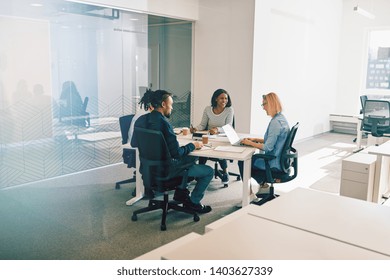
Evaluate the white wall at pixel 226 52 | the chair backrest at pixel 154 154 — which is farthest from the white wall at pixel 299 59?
the chair backrest at pixel 154 154

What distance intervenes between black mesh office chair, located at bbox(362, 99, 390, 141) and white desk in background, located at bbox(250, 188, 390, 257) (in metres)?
5.22

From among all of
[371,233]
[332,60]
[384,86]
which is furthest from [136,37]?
[384,86]

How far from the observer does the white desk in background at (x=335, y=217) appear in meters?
1.72

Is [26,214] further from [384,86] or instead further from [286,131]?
[384,86]

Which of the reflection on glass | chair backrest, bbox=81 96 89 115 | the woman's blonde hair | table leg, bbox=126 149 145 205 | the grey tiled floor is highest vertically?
the reflection on glass

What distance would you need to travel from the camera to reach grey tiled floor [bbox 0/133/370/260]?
10.7 feet

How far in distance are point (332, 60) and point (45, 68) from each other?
7.03 m

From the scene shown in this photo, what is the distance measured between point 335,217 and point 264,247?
524 millimetres

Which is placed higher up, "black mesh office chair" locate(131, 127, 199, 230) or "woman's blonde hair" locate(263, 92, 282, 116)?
"woman's blonde hair" locate(263, 92, 282, 116)

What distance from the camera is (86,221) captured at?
12.6ft

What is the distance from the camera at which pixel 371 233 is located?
5.81 ft

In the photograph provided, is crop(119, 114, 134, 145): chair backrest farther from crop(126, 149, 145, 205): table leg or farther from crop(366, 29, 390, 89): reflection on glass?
crop(366, 29, 390, 89): reflection on glass

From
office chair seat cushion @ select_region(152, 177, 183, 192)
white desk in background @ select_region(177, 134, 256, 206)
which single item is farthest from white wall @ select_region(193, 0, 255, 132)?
office chair seat cushion @ select_region(152, 177, 183, 192)

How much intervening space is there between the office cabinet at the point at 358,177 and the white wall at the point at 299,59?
2677mm
